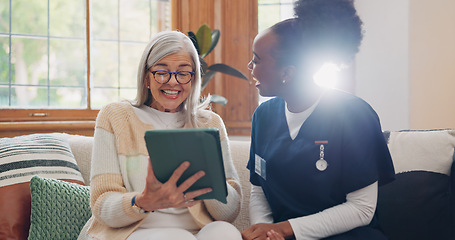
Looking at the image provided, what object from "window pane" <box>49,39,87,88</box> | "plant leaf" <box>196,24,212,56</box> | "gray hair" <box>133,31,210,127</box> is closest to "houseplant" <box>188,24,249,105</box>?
"plant leaf" <box>196,24,212,56</box>

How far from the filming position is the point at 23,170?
1816 millimetres

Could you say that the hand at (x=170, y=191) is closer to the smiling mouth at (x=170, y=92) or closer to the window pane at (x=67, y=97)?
the smiling mouth at (x=170, y=92)

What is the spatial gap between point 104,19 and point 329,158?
2496mm

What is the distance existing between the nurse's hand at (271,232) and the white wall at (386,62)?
2031mm

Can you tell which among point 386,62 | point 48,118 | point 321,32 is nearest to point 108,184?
point 321,32

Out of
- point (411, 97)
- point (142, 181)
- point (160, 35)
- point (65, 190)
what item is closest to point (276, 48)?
point (160, 35)

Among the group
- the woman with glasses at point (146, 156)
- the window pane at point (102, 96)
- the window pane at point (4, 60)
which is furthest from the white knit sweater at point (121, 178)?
the window pane at point (4, 60)

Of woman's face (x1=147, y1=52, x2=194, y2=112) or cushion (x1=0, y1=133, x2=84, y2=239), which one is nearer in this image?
woman's face (x1=147, y1=52, x2=194, y2=112)

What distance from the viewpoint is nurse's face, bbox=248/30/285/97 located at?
146cm

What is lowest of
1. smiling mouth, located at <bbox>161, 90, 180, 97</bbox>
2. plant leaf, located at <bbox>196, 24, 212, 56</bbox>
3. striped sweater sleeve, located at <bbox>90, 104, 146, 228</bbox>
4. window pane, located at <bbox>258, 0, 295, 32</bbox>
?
striped sweater sleeve, located at <bbox>90, 104, 146, 228</bbox>

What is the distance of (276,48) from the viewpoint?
4.79 ft

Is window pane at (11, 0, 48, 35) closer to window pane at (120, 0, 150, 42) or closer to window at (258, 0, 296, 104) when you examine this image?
window pane at (120, 0, 150, 42)

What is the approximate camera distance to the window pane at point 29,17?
10.5 feet

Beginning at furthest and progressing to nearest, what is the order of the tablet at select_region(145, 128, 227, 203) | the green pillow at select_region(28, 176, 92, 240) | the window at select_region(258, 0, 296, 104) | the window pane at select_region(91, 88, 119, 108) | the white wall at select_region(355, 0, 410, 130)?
the window at select_region(258, 0, 296, 104), the window pane at select_region(91, 88, 119, 108), the white wall at select_region(355, 0, 410, 130), the green pillow at select_region(28, 176, 92, 240), the tablet at select_region(145, 128, 227, 203)
